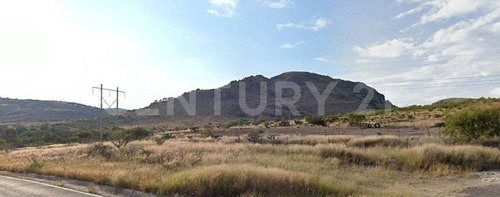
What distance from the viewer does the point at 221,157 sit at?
1988 centimetres

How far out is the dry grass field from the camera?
39.6 ft

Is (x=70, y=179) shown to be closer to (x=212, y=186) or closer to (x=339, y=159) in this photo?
(x=212, y=186)

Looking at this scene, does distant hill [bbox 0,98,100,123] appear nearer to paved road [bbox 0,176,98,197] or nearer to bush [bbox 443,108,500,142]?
paved road [bbox 0,176,98,197]

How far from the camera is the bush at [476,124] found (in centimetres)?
2788

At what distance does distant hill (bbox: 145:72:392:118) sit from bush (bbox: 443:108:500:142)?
271 ft

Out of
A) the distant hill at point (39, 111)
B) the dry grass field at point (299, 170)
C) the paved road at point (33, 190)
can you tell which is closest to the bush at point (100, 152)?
the dry grass field at point (299, 170)

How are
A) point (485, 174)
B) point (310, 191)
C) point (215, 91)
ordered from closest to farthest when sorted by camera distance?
point (310, 191)
point (485, 174)
point (215, 91)

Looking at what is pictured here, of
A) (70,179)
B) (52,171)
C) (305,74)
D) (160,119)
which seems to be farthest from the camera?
(305,74)

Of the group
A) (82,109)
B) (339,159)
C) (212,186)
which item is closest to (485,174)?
(339,159)

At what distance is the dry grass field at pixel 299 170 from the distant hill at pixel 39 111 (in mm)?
120321

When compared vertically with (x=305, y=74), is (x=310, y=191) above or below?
below

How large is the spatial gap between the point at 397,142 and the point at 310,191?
19816 millimetres

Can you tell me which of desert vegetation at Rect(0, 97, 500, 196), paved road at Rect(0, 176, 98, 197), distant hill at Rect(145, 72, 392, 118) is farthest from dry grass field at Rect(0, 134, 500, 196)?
distant hill at Rect(145, 72, 392, 118)

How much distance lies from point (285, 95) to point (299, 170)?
4677 inches
